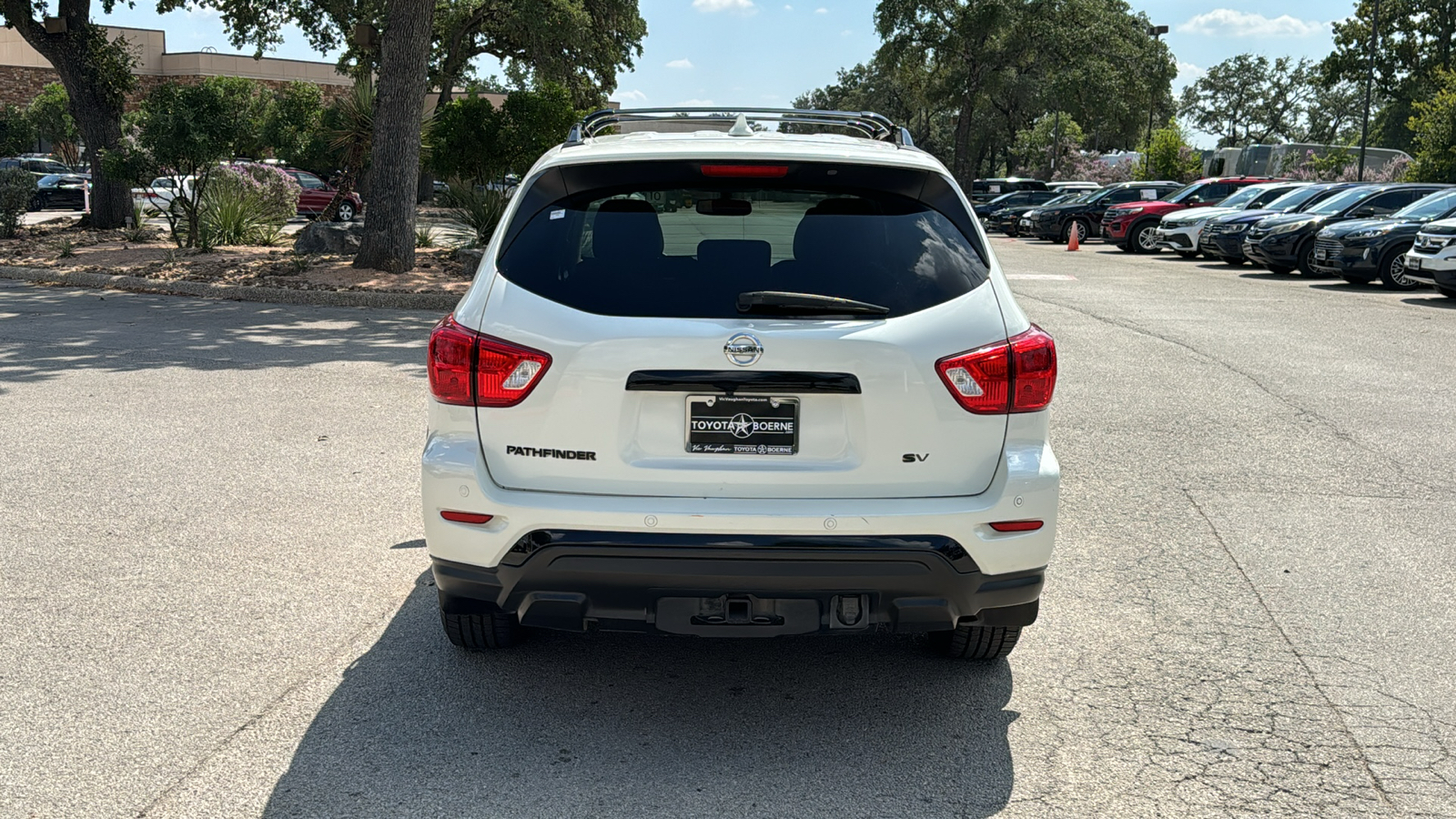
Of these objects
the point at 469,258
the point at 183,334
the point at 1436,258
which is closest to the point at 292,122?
the point at 469,258

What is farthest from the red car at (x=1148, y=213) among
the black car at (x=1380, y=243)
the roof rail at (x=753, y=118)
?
the roof rail at (x=753, y=118)

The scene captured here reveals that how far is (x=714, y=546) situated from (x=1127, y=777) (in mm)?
1390

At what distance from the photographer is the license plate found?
3652 mm

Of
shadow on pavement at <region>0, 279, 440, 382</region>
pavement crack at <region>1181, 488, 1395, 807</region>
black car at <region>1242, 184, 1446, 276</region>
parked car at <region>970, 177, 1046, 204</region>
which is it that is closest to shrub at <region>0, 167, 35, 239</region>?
shadow on pavement at <region>0, 279, 440, 382</region>

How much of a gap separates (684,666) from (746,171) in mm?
1796

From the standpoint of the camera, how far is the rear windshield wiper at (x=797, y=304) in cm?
368

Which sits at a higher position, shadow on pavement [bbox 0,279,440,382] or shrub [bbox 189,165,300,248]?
shrub [bbox 189,165,300,248]

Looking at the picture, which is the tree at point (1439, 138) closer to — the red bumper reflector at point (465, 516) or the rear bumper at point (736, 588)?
the rear bumper at point (736, 588)

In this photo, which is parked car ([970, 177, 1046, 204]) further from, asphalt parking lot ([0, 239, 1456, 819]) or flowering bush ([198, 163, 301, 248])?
asphalt parking lot ([0, 239, 1456, 819])

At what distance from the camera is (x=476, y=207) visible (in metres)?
19.7

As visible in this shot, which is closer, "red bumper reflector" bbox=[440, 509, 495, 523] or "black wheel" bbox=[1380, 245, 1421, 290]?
"red bumper reflector" bbox=[440, 509, 495, 523]

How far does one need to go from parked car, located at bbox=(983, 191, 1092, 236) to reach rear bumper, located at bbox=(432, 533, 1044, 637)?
1356 inches

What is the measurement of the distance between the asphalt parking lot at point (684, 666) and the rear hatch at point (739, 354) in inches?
33.5

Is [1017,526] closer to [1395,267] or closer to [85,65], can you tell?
[1395,267]
